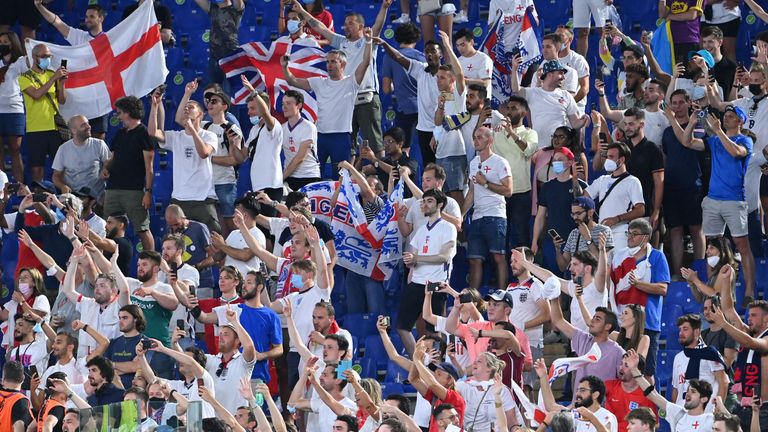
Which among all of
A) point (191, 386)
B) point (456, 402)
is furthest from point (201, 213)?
point (456, 402)

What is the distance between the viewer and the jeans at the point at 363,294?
18.1 metres

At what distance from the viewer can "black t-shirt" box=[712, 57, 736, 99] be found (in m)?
20.0

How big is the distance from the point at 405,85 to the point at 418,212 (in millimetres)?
2905

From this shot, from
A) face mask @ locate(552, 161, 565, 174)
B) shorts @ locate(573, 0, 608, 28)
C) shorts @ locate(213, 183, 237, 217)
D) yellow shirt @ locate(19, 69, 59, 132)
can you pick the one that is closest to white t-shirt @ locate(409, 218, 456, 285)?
face mask @ locate(552, 161, 565, 174)

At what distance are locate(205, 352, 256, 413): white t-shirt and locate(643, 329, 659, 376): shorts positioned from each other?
333 centimetres

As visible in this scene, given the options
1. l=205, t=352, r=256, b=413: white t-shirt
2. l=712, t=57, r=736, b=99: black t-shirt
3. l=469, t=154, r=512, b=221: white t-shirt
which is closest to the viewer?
l=205, t=352, r=256, b=413: white t-shirt

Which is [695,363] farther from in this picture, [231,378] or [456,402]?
[231,378]

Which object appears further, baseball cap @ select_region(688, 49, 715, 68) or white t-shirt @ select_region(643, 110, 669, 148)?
baseball cap @ select_region(688, 49, 715, 68)

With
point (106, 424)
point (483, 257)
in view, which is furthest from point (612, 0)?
point (106, 424)

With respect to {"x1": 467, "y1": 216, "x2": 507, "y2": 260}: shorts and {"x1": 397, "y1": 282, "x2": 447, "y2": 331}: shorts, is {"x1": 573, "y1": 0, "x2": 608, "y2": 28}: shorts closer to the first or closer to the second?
{"x1": 467, "y1": 216, "x2": 507, "y2": 260}: shorts

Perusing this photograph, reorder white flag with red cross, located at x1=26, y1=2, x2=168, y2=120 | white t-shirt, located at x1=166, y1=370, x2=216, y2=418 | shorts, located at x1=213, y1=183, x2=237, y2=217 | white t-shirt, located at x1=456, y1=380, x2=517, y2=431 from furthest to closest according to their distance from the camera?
white flag with red cross, located at x1=26, y1=2, x2=168, y2=120 < shorts, located at x1=213, y1=183, x2=237, y2=217 < white t-shirt, located at x1=166, y1=370, x2=216, y2=418 < white t-shirt, located at x1=456, y1=380, x2=517, y2=431

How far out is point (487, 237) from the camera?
59.4 feet

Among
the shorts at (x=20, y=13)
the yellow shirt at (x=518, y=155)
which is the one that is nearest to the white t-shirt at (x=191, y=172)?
the yellow shirt at (x=518, y=155)

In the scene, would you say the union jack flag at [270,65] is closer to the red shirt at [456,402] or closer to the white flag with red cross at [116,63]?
the white flag with red cross at [116,63]
